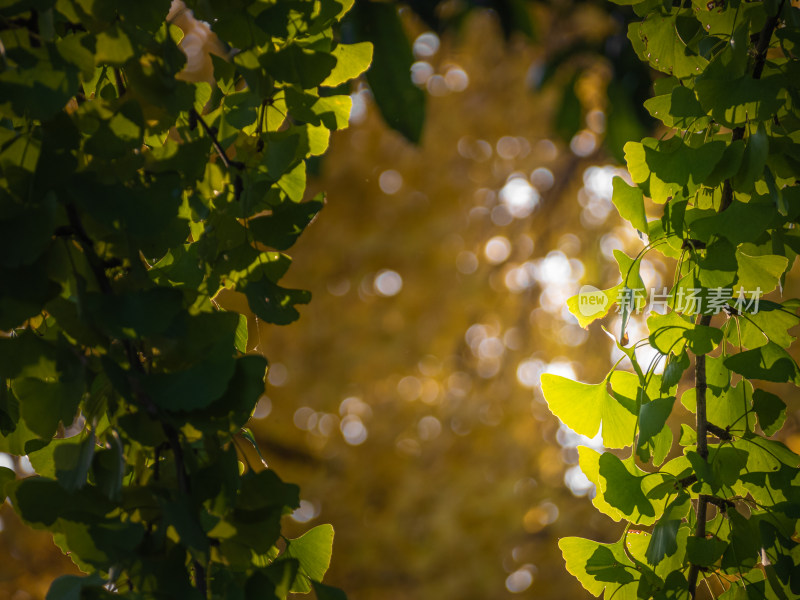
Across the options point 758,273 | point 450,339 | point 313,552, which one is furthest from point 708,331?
point 450,339

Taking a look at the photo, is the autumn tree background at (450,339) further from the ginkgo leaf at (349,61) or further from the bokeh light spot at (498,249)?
the ginkgo leaf at (349,61)

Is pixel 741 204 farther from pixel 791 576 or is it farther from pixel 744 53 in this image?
pixel 791 576

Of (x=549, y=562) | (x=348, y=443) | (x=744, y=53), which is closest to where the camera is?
(x=744, y=53)

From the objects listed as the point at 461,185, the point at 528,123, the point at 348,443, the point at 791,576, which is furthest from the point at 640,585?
the point at 528,123

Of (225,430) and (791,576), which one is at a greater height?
(225,430)

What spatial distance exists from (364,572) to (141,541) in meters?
2.17

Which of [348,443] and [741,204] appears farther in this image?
[348,443]

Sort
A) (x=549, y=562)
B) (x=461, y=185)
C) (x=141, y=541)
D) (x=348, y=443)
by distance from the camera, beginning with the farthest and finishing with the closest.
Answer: (x=461, y=185)
(x=348, y=443)
(x=549, y=562)
(x=141, y=541)

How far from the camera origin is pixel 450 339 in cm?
261

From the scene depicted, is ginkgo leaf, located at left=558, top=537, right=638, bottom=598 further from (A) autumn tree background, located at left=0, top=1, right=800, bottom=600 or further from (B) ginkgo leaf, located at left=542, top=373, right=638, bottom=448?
(A) autumn tree background, located at left=0, top=1, right=800, bottom=600

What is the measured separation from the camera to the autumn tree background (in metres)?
2.30

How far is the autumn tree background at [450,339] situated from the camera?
90.4 inches

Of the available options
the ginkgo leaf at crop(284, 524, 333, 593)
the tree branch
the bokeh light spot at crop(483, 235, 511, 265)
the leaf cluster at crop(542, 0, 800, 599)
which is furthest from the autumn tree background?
the tree branch

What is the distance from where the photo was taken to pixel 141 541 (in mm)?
355
